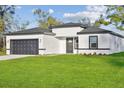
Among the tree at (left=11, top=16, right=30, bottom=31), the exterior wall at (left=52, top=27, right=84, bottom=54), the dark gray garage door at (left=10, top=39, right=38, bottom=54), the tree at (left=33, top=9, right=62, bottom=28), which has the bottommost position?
the dark gray garage door at (left=10, top=39, right=38, bottom=54)

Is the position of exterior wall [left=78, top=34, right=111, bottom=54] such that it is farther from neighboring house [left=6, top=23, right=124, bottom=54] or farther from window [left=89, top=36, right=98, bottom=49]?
window [left=89, top=36, right=98, bottom=49]

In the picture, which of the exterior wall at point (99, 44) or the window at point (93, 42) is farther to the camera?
the window at point (93, 42)

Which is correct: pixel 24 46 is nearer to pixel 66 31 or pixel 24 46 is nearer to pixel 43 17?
pixel 66 31

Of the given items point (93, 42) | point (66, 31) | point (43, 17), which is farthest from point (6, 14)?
point (93, 42)

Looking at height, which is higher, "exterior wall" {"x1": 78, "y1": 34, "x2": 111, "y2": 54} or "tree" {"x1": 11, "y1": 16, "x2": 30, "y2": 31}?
"tree" {"x1": 11, "y1": 16, "x2": 30, "y2": 31}

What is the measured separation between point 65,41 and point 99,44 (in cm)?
459

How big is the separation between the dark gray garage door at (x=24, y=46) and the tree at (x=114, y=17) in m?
8.24

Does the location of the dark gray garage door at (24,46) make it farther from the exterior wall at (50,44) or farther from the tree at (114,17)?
the tree at (114,17)

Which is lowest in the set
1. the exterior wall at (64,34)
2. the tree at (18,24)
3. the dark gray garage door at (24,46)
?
the dark gray garage door at (24,46)

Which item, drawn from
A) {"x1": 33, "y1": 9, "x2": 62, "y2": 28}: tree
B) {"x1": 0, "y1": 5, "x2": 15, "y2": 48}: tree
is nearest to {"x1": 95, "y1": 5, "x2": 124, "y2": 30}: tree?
{"x1": 0, "y1": 5, "x2": 15, "y2": 48}: tree

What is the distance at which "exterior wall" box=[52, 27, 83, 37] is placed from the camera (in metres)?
30.7

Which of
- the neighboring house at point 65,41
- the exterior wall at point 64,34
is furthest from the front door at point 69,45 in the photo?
the exterior wall at point 64,34

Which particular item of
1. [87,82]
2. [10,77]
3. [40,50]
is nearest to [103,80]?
[87,82]

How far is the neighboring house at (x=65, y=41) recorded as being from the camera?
95.1 feet
